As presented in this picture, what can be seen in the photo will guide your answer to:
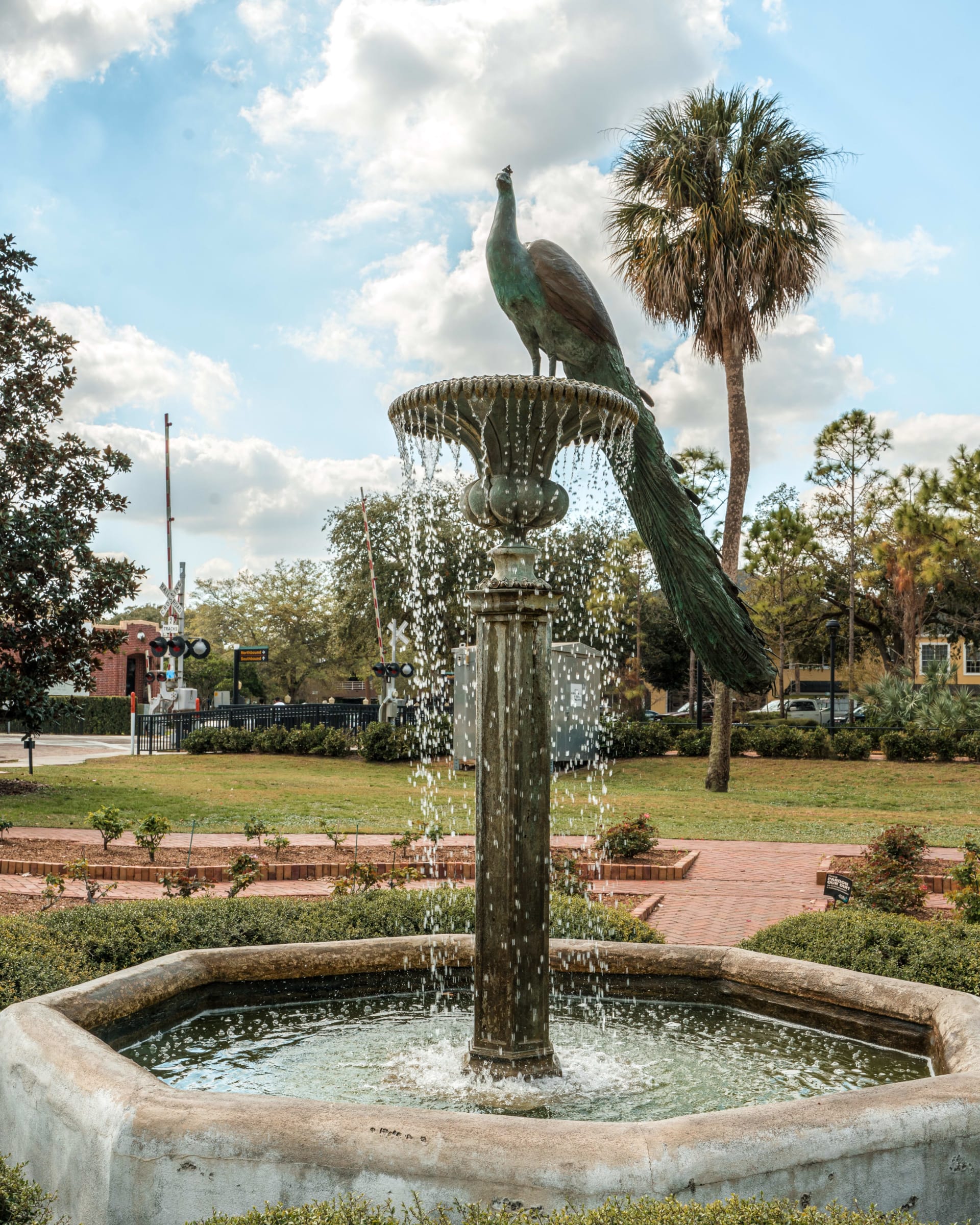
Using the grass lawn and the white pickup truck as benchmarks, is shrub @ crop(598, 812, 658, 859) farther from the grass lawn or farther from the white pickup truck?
the white pickup truck

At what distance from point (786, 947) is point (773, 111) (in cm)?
1679

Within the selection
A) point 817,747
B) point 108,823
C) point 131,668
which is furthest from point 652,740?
point 131,668

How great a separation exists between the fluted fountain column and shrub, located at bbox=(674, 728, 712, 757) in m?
21.4

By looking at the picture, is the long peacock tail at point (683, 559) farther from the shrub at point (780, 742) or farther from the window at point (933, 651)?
the window at point (933, 651)

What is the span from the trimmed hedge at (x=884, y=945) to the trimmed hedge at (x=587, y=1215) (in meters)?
2.88

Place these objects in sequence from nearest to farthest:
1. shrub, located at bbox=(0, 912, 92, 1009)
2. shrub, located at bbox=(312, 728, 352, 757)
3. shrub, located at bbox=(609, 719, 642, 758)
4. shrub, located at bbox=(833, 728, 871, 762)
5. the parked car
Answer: shrub, located at bbox=(0, 912, 92, 1009)
shrub, located at bbox=(833, 728, 871, 762)
shrub, located at bbox=(609, 719, 642, 758)
shrub, located at bbox=(312, 728, 352, 757)
the parked car

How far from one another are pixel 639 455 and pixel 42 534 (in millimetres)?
13423

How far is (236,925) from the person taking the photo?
618cm

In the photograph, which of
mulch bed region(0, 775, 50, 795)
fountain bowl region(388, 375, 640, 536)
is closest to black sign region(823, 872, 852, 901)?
fountain bowl region(388, 375, 640, 536)

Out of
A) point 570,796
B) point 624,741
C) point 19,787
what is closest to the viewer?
A: point 19,787

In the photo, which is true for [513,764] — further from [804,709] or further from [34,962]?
[804,709]

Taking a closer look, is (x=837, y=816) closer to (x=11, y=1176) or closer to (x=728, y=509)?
(x=728, y=509)

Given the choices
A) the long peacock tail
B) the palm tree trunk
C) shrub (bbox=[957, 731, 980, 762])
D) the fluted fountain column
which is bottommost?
shrub (bbox=[957, 731, 980, 762])

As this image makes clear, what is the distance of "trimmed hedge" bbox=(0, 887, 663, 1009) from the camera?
215 inches
